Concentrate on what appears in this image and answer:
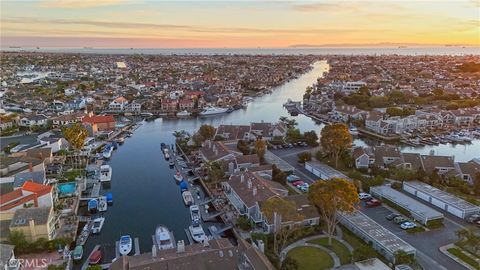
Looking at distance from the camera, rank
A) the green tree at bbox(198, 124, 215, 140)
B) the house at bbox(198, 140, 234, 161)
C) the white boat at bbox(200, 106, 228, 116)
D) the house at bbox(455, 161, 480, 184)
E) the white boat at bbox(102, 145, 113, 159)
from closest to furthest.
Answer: the house at bbox(455, 161, 480, 184) < the house at bbox(198, 140, 234, 161) < the white boat at bbox(102, 145, 113, 159) < the green tree at bbox(198, 124, 215, 140) < the white boat at bbox(200, 106, 228, 116)

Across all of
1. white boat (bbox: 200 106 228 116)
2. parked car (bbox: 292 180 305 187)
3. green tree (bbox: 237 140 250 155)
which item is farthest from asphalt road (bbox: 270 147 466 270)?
white boat (bbox: 200 106 228 116)

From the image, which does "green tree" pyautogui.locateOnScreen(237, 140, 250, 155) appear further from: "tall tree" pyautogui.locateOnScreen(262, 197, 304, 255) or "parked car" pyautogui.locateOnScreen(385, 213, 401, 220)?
"parked car" pyautogui.locateOnScreen(385, 213, 401, 220)

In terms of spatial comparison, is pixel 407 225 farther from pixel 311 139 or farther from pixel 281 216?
pixel 311 139

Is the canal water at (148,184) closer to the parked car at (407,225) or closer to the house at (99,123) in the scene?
the house at (99,123)

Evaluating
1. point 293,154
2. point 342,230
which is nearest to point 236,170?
point 293,154

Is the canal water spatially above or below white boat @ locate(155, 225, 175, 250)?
below

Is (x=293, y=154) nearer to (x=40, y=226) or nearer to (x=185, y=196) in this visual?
(x=185, y=196)
